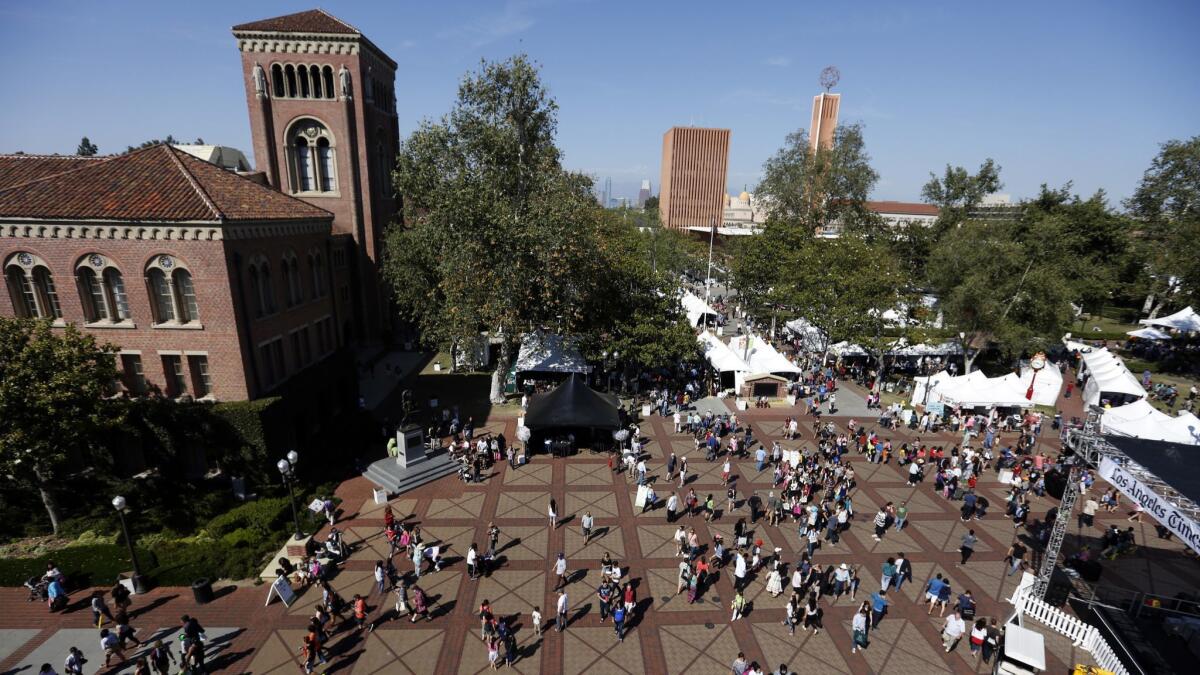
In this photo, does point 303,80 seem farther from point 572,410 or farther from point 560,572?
point 560,572

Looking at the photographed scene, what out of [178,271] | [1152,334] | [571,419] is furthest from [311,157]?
[1152,334]

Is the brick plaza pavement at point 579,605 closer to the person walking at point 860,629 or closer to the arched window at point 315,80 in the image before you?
the person walking at point 860,629

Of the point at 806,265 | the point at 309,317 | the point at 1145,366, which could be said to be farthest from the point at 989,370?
the point at 309,317

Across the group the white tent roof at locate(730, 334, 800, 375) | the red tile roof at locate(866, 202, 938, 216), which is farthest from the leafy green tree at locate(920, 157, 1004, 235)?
the red tile roof at locate(866, 202, 938, 216)

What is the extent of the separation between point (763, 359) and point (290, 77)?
Answer: 125 feet

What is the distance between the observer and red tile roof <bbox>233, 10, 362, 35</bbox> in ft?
115

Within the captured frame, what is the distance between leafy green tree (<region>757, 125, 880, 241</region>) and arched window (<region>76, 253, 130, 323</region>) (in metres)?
47.3

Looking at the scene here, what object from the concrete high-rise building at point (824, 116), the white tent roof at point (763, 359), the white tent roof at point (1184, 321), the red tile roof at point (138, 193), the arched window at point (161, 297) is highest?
the concrete high-rise building at point (824, 116)

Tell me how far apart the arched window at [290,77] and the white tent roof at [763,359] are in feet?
118

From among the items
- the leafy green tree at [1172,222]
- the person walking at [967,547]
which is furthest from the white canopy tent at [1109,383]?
the person walking at [967,547]

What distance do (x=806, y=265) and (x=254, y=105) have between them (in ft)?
136

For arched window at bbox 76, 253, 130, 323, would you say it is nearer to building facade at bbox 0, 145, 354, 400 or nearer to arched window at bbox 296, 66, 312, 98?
building facade at bbox 0, 145, 354, 400

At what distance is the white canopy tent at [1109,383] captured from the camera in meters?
32.5

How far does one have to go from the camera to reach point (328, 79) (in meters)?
36.7
